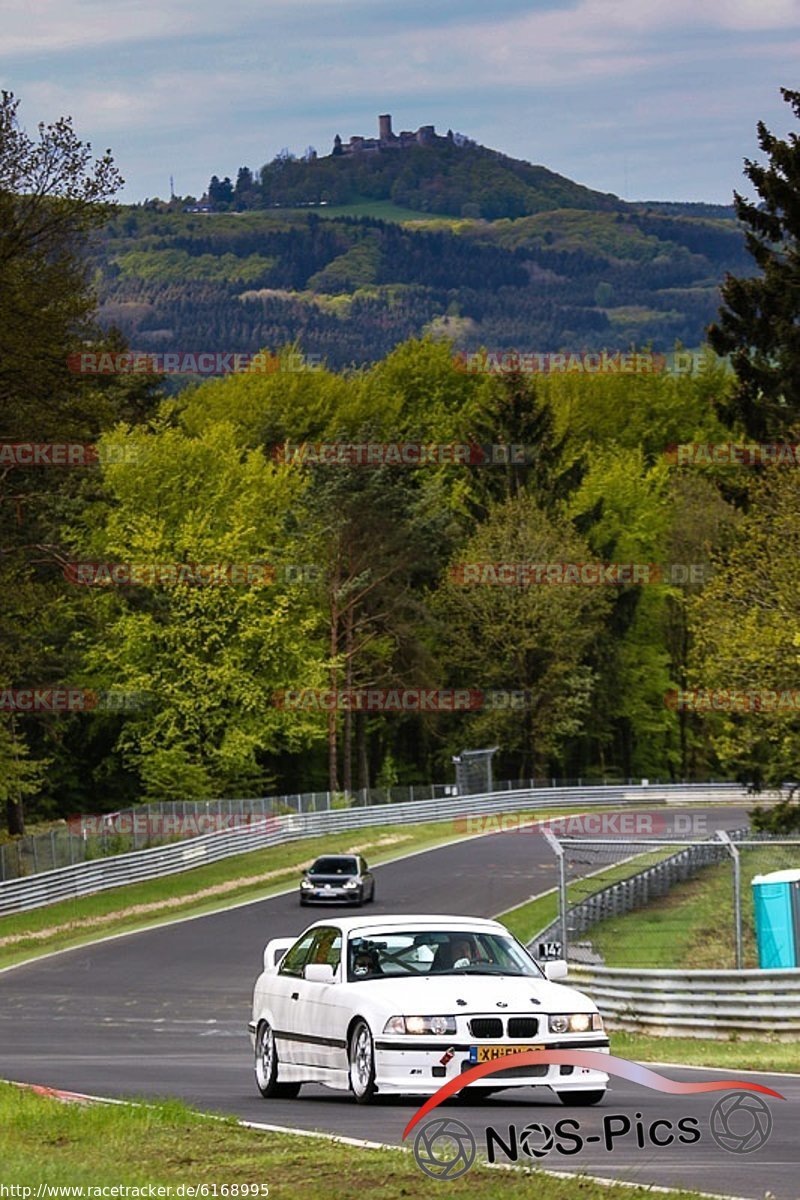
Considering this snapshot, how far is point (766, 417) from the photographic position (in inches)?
1914

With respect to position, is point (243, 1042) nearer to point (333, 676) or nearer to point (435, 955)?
point (435, 955)

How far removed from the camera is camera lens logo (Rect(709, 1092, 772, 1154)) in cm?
1180

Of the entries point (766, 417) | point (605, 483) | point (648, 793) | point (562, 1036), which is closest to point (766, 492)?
point (766, 417)

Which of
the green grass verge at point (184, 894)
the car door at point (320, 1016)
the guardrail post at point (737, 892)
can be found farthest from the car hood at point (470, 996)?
the green grass verge at point (184, 894)

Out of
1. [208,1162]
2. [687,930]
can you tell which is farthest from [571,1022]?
[687,930]

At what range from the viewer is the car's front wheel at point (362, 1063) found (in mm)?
14359

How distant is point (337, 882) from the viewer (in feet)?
161

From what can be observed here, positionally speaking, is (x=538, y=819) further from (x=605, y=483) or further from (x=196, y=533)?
(x=605, y=483)

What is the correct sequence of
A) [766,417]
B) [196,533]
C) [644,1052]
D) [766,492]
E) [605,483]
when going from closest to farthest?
1. [644,1052]
2. [766,492]
3. [766,417]
4. [196,533]
5. [605,483]

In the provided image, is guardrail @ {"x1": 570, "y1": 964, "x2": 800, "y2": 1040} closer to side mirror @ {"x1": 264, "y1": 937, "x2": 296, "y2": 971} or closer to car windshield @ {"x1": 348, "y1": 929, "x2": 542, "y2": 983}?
side mirror @ {"x1": 264, "y1": 937, "x2": 296, "y2": 971}

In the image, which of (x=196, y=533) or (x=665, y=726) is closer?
(x=196, y=533)

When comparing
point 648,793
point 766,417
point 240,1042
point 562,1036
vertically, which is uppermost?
point 766,417

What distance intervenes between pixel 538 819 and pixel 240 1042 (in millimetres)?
56020

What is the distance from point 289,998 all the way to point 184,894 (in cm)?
3811
